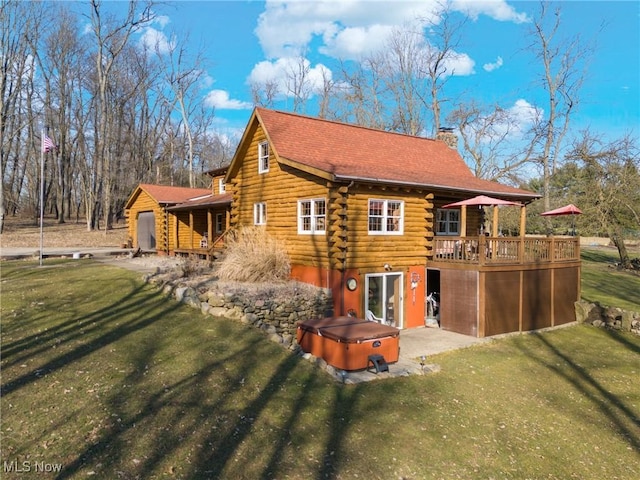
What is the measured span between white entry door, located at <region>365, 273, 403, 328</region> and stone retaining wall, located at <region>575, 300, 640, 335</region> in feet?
24.0

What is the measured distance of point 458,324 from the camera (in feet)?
45.1

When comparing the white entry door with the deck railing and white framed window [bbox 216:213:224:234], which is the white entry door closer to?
the deck railing

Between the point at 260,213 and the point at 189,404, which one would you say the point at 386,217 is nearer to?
the point at 260,213

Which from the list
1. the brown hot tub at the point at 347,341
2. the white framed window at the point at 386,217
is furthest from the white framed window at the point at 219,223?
the brown hot tub at the point at 347,341

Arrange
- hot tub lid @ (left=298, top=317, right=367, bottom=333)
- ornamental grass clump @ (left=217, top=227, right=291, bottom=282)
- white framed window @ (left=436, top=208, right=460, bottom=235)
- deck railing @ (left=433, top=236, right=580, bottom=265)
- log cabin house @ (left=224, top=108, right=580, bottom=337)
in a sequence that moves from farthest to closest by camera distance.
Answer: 1. white framed window @ (left=436, top=208, right=460, bottom=235)
2. ornamental grass clump @ (left=217, top=227, right=291, bottom=282)
3. deck railing @ (left=433, top=236, right=580, bottom=265)
4. log cabin house @ (left=224, top=108, right=580, bottom=337)
5. hot tub lid @ (left=298, top=317, right=367, bottom=333)

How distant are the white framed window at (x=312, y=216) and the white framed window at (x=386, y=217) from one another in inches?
59.8

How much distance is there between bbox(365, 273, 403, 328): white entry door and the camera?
13539 mm

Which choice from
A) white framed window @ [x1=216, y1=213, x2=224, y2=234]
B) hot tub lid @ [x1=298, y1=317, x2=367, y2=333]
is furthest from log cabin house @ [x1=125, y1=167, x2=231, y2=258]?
hot tub lid @ [x1=298, y1=317, x2=367, y2=333]

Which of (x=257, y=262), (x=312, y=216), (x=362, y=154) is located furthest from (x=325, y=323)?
(x=362, y=154)

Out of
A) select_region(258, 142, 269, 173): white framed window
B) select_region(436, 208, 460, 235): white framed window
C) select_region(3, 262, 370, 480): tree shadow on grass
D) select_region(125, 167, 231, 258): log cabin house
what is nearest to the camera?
select_region(3, 262, 370, 480): tree shadow on grass

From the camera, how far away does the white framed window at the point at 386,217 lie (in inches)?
532

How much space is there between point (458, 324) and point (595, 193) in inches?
753

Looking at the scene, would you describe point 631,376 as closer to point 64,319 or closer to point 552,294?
point 552,294

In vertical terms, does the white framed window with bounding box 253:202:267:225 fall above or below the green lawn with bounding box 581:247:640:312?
above
